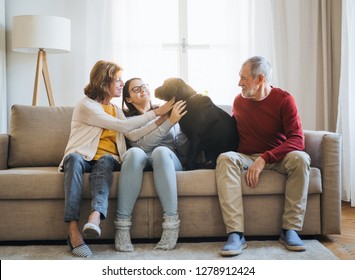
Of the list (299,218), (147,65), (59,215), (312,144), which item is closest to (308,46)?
(147,65)

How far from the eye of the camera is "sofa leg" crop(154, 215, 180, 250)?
7.09 ft

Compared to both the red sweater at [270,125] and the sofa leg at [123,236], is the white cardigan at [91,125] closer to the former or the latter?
the sofa leg at [123,236]

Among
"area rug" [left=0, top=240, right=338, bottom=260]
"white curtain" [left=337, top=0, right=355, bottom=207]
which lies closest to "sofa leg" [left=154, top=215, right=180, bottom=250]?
"area rug" [left=0, top=240, right=338, bottom=260]

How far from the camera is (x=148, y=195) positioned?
7.47 ft

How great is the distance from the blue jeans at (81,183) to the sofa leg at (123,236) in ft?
0.40

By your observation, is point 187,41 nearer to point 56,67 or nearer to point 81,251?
point 56,67

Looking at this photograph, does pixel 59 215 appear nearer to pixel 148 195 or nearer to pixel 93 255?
pixel 93 255

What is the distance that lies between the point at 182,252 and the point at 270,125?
2.68 ft

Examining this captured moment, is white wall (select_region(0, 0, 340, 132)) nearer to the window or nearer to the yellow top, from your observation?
the window

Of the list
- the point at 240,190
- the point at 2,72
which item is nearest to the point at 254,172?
the point at 240,190

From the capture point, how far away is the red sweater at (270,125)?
2342mm

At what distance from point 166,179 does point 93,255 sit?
491 millimetres

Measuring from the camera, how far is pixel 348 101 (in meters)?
3.41

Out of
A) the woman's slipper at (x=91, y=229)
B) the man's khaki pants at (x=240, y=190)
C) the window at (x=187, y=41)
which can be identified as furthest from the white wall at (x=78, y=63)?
the woman's slipper at (x=91, y=229)
